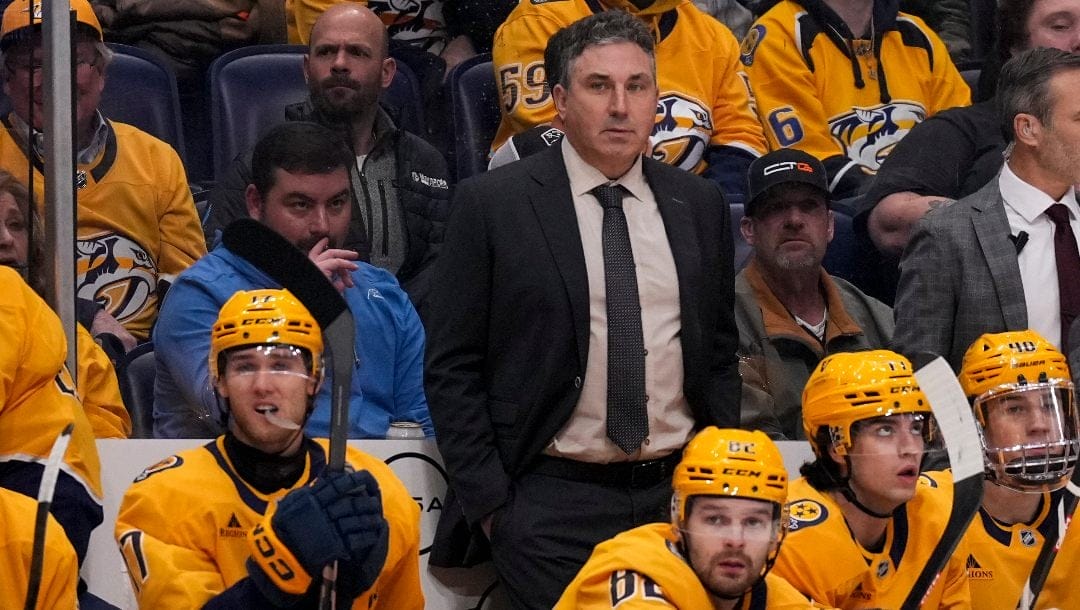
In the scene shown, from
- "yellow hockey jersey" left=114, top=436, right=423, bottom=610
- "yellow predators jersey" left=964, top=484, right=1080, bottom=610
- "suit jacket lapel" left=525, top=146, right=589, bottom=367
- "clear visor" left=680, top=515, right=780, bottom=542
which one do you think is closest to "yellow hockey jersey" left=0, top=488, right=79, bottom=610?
"yellow hockey jersey" left=114, top=436, right=423, bottom=610

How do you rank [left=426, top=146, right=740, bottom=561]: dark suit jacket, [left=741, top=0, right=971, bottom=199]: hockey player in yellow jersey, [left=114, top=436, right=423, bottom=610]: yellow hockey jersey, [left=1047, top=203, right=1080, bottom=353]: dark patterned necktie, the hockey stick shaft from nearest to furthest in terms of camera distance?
[left=114, top=436, right=423, bottom=610]: yellow hockey jersey
the hockey stick shaft
[left=426, top=146, right=740, bottom=561]: dark suit jacket
[left=1047, top=203, right=1080, bottom=353]: dark patterned necktie
[left=741, top=0, right=971, bottom=199]: hockey player in yellow jersey

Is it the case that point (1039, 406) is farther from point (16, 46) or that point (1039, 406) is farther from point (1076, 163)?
point (16, 46)

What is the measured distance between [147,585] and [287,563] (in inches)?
11.1

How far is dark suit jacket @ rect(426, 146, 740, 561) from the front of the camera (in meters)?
3.19

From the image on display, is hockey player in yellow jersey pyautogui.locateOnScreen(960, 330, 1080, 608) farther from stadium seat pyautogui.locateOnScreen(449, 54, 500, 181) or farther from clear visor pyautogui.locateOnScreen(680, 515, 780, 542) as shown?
stadium seat pyautogui.locateOnScreen(449, 54, 500, 181)

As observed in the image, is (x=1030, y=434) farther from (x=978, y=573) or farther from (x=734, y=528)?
(x=734, y=528)

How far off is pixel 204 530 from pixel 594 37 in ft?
4.15

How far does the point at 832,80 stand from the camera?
4855mm

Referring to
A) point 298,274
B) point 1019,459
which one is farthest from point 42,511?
point 1019,459

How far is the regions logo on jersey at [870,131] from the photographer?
4824 mm

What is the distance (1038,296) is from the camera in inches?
146

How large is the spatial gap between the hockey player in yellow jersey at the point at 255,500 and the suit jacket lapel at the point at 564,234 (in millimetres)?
470

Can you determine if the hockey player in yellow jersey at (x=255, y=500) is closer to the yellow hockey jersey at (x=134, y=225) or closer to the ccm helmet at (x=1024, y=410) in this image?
the yellow hockey jersey at (x=134, y=225)

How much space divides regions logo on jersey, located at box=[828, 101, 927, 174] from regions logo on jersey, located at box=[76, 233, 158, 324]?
1975mm
